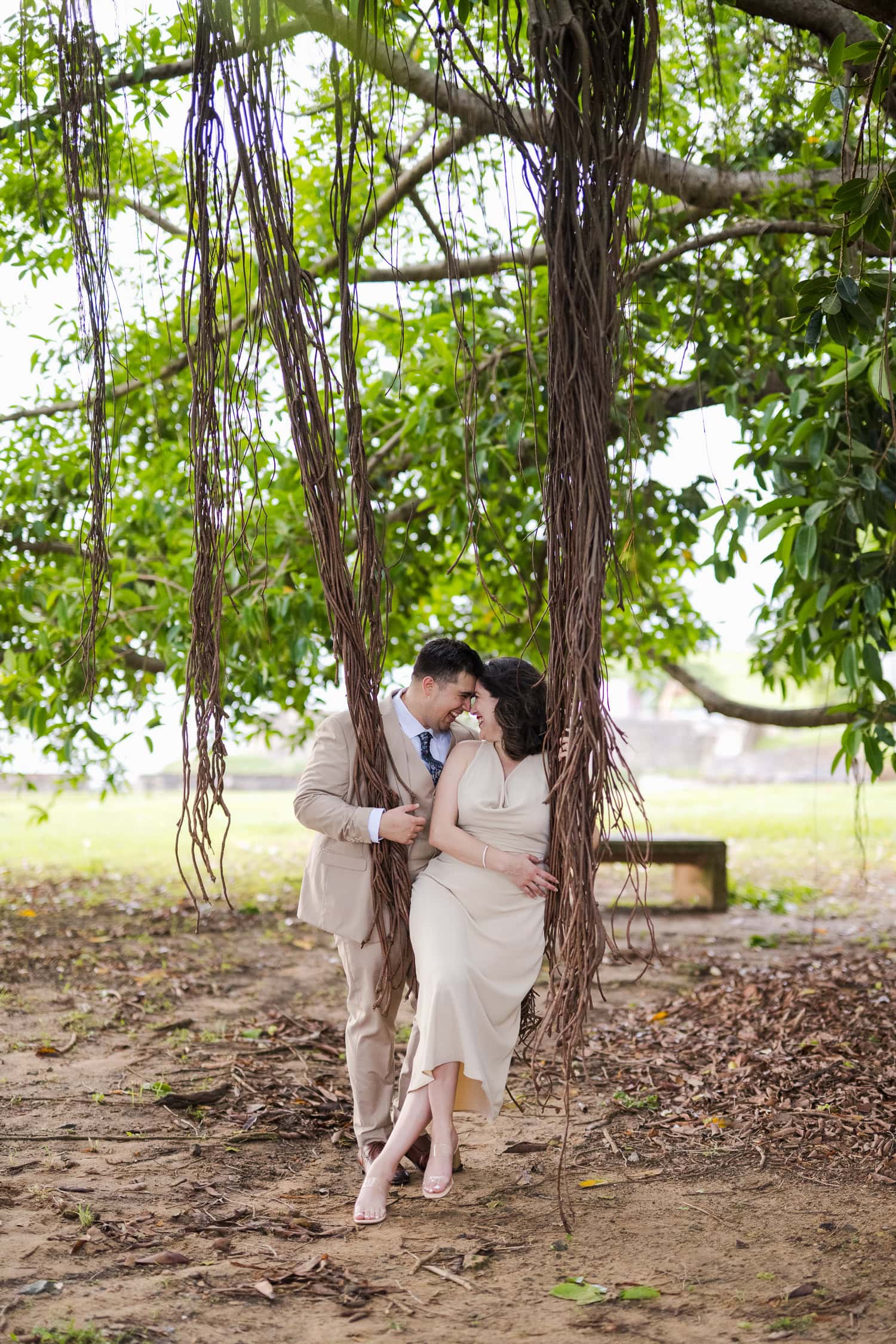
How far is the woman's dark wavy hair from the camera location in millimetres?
3055

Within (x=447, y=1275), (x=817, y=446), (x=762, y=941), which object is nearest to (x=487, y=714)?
(x=447, y=1275)

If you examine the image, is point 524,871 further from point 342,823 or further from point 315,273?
point 315,273

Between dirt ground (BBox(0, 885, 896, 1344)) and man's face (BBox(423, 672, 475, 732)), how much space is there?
4.18ft

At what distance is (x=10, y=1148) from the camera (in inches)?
129

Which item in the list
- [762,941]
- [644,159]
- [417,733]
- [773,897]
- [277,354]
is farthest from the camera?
[773,897]

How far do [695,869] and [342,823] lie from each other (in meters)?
5.37

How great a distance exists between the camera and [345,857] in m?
3.13

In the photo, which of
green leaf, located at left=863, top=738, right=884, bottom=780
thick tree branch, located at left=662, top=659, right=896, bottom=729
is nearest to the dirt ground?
green leaf, located at left=863, top=738, right=884, bottom=780

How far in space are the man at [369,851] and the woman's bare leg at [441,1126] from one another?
7.9 inches

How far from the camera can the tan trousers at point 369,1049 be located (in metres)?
3.18

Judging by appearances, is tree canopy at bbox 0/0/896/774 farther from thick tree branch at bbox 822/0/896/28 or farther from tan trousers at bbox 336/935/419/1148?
tan trousers at bbox 336/935/419/1148

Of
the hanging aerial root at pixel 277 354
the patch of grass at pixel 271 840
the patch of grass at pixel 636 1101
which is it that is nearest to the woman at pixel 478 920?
the hanging aerial root at pixel 277 354

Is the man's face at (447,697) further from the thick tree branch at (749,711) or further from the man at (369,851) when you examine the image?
the thick tree branch at (749,711)

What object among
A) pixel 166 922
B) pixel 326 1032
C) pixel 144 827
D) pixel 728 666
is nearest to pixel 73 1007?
pixel 326 1032
